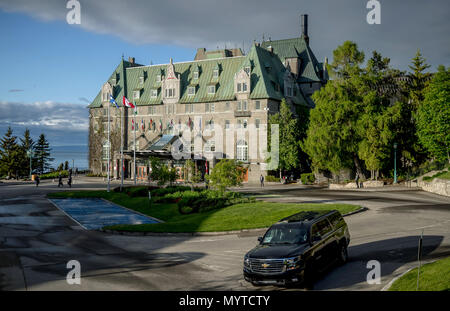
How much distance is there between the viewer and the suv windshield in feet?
48.8

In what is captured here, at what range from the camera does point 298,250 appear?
1391 cm

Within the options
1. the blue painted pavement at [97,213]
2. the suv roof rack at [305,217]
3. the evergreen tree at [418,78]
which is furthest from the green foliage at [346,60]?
the suv roof rack at [305,217]

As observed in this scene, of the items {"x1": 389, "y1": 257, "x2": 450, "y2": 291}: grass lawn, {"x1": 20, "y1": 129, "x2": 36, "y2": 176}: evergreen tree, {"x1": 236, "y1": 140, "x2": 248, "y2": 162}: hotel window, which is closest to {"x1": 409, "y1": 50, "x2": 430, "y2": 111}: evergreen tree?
{"x1": 236, "y1": 140, "x2": 248, "y2": 162}: hotel window

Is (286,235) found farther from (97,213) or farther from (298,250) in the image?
(97,213)

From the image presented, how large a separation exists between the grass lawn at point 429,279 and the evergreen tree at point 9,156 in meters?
A: 95.6

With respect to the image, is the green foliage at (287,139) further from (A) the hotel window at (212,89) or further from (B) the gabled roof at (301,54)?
(B) the gabled roof at (301,54)

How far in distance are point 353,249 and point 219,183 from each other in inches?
770

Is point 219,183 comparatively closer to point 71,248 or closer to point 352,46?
point 71,248

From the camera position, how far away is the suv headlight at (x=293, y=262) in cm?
1343

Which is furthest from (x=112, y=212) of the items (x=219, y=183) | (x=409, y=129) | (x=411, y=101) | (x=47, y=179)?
(x=47, y=179)

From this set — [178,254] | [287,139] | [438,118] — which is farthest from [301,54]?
[178,254]

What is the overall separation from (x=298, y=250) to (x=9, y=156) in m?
94.8

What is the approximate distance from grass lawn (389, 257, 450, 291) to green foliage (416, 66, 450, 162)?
3527cm
